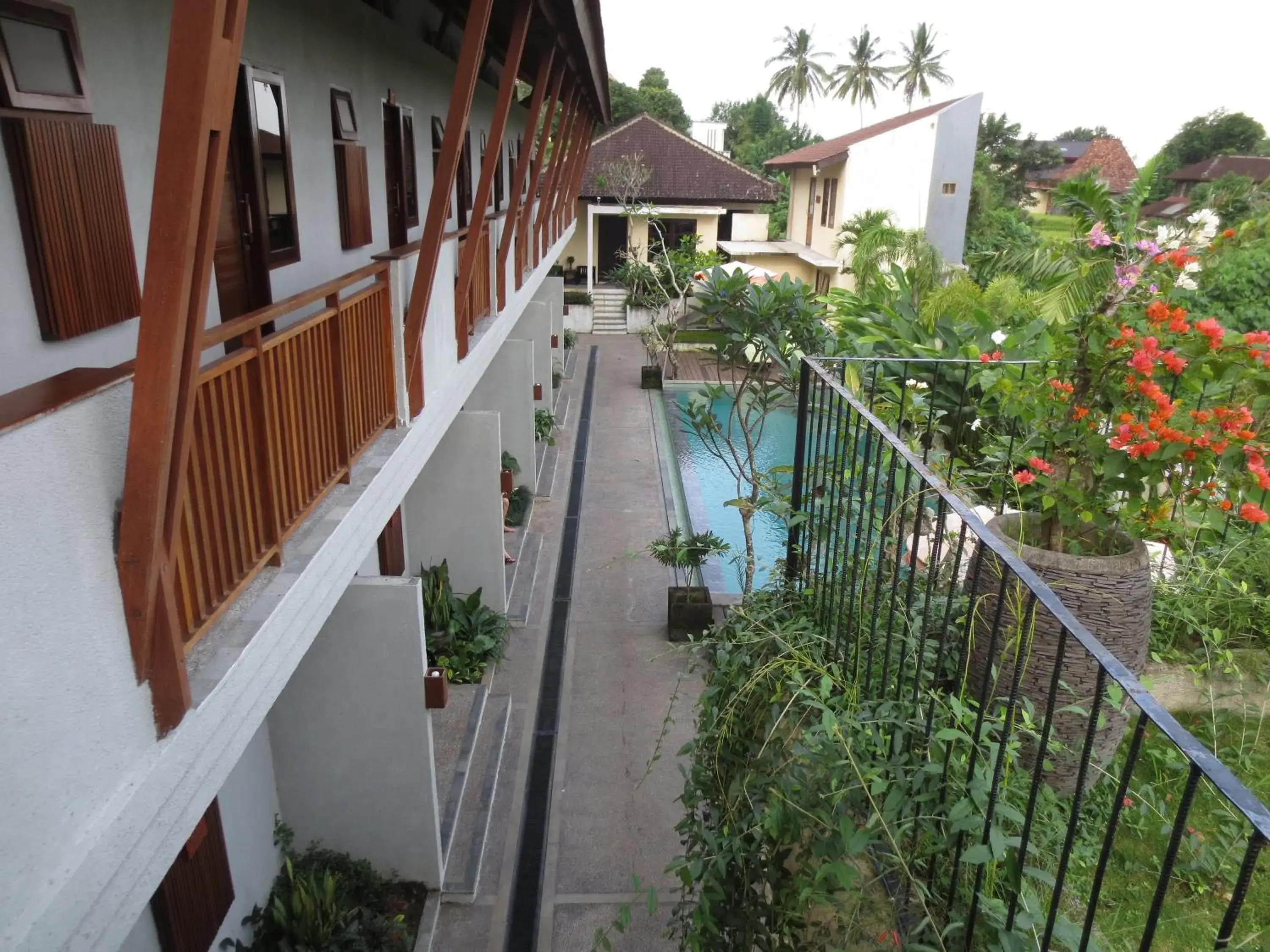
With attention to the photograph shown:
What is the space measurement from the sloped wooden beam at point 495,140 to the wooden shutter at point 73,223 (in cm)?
234

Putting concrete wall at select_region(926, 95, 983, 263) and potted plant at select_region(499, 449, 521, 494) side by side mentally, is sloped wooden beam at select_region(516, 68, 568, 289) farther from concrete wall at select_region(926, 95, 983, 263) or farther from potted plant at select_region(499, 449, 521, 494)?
concrete wall at select_region(926, 95, 983, 263)

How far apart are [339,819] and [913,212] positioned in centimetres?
2497

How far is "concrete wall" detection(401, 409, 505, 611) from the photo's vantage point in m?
8.31

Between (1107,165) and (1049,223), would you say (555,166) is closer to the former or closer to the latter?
(1049,223)

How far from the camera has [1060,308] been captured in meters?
8.70

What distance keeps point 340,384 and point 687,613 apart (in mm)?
5632

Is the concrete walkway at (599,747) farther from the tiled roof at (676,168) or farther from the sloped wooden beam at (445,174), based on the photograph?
the tiled roof at (676,168)

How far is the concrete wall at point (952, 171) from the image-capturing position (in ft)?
82.2

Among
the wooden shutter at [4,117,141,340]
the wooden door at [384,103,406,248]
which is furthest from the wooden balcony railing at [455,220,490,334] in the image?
the wooden shutter at [4,117,141,340]

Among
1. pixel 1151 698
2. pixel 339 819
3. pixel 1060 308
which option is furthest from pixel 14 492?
pixel 1060 308

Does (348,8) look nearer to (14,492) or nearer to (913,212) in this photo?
(14,492)

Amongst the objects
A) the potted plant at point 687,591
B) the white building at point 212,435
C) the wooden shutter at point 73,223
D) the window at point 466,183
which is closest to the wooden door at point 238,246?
the white building at point 212,435

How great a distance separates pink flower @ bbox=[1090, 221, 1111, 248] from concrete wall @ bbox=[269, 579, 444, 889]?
439 centimetres

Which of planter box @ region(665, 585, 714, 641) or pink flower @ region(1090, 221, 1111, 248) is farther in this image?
planter box @ region(665, 585, 714, 641)
